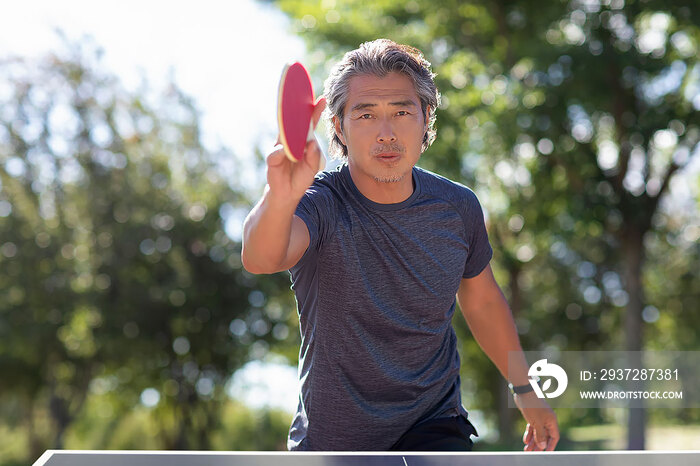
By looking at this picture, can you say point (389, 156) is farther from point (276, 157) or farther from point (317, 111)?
point (276, 157)

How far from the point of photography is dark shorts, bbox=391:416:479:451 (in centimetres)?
279

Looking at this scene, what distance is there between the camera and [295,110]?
2334 millimetres

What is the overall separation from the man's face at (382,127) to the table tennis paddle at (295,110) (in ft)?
1.13

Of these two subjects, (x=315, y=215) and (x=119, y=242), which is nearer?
(x=315, y=215)

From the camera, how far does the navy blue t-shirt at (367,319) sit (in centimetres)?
273

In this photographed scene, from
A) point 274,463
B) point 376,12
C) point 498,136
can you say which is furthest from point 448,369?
point 376,12

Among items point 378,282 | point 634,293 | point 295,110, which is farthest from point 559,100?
point 295,110

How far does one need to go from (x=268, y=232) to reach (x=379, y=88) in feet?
2.93

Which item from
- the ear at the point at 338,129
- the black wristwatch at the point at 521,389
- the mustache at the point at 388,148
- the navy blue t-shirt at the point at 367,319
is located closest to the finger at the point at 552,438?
the black wristwatch at the point at 521,389

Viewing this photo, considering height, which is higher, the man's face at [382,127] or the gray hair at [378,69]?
the gray hair at [378,69]

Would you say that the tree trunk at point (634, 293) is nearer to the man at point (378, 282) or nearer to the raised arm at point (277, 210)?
the man at point (378, 282)

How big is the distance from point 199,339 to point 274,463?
14491 millimetres

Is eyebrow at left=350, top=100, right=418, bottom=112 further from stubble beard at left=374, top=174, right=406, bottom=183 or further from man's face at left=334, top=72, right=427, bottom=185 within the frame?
stubble beard at left=374, top=174, right=406, bottom=183

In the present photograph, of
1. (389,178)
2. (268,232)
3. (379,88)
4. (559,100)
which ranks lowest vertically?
(268,232)
